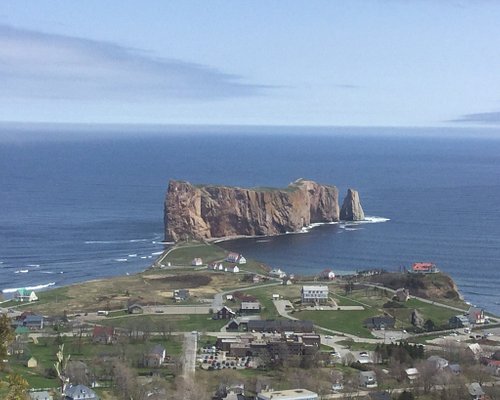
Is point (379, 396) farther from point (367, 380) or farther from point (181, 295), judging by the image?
point (181, 295)

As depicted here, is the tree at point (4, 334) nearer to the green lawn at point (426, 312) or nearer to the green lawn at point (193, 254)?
the green lawn at point (426, 312)

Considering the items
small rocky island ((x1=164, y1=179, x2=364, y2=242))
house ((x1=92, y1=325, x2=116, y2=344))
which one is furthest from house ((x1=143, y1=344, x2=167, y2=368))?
small rocky island ((x1=164, y1=179, x2=364, y2=242))

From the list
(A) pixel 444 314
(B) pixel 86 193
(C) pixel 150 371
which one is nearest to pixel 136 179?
(B) pixel 86 193

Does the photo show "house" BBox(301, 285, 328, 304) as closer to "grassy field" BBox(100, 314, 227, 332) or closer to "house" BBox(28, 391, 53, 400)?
"grassy field" BBox(100, 314, 227, 332)

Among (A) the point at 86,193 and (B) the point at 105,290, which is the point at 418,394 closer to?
(B) the point at 105,290

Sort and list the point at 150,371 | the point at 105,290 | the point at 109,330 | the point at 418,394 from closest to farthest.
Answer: the point at 418,394
the point at 150,371
the point at 109,330
the point at 105,290

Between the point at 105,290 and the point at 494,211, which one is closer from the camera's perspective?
the point at 105,290

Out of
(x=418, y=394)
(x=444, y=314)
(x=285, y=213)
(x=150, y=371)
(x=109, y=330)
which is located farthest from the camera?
(x=285, y=213)
